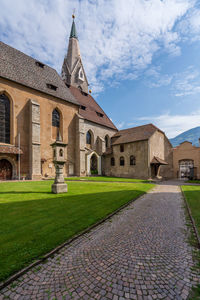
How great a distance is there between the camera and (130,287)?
244cm

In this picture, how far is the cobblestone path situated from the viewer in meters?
2.32

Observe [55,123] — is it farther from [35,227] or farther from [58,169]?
[35,227]

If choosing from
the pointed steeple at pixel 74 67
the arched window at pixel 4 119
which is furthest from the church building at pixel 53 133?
the pointed steeple at pixel 74 67

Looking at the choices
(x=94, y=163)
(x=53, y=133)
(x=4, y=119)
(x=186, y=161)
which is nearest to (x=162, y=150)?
(x=186, y=161)

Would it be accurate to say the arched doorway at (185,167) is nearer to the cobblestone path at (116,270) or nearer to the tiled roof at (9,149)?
the cobblestone path at (116,270)

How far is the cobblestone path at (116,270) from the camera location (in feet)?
7.60

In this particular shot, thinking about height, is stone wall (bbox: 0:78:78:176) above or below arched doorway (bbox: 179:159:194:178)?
above

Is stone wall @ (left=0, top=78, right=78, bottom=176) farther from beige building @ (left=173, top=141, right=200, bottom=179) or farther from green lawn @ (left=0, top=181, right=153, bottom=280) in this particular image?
beige building @ (left=173, top=141, right=200, bottom=179)

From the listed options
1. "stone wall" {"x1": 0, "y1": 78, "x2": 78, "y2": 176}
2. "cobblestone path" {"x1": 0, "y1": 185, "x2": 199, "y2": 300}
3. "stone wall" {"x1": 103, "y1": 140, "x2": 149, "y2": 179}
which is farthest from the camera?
"stone wall" {"x1": 103, "y1": 140, "x2": 149, "y2": 179}

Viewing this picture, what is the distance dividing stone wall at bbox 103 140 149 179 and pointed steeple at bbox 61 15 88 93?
985 inches

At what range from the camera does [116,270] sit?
2.83m

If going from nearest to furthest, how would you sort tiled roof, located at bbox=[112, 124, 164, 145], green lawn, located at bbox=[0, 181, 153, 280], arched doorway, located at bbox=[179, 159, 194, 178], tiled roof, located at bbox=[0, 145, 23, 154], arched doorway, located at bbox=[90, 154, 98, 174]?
1. green lawn, located at bbox=[0, 181, 153, 280]
2. tiled roof, located at bbox=[0, 145, 23, 154]
3. tiled roof, located at bbox=[112, 124, 164, 145]
4. arched doorway, located at bbox=[179, 159, 194, 178]
5. arched doorway, located at bbox=[90, 154, 98, 174]

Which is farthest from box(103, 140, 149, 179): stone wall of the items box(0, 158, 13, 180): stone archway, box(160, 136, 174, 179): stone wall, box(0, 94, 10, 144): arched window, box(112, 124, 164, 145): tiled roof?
box(0, 94, 10, 144): arched window

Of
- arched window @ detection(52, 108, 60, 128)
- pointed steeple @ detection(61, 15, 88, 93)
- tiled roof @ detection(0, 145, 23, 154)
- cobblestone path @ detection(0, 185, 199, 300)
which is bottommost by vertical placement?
cobblestone path @ detection(0, 185, 199, 300)
